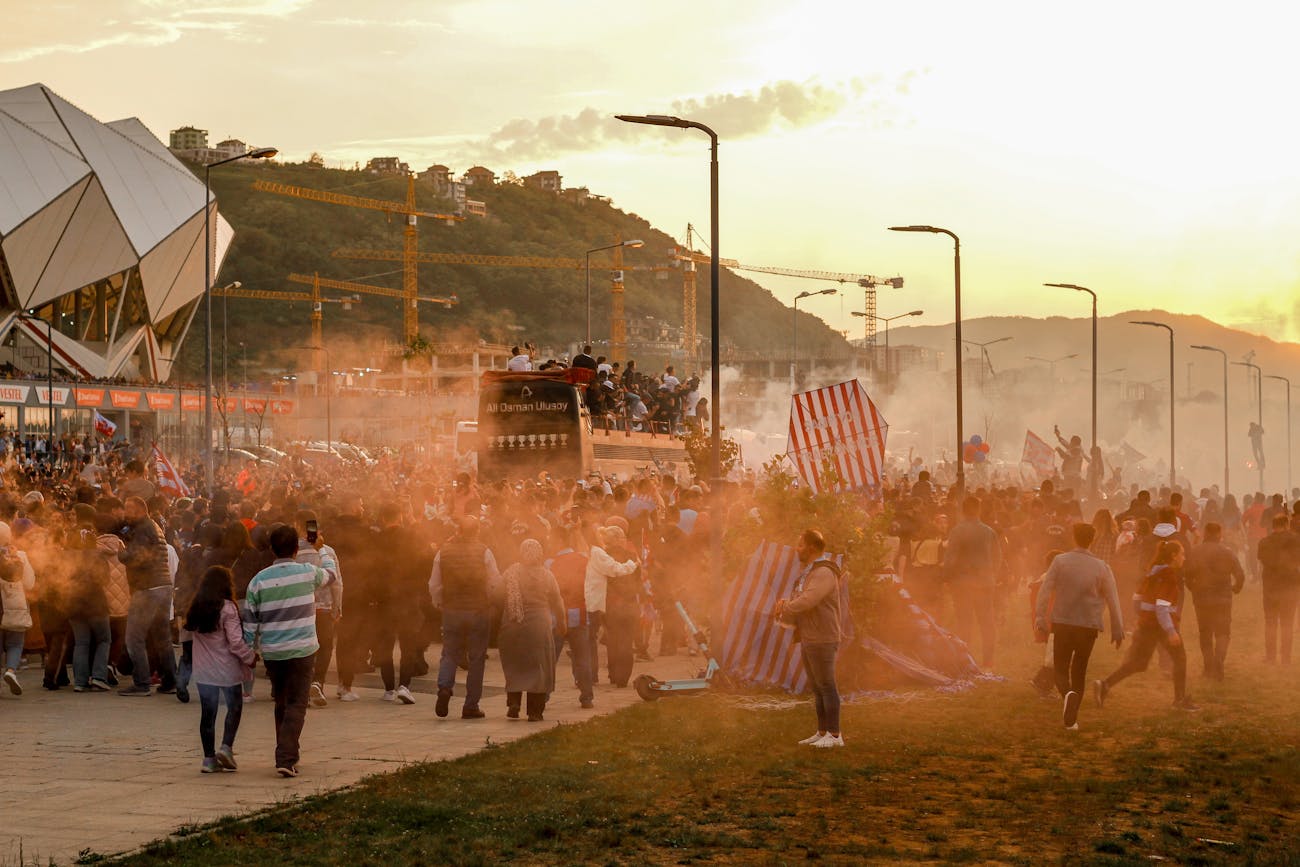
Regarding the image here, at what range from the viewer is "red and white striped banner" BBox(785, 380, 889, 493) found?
21.6 m

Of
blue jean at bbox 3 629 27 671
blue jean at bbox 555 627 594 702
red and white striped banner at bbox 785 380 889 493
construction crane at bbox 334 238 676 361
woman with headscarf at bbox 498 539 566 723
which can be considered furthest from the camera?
construction crane at bbox 334 238 676 361

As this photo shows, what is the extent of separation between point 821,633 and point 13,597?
8261 millimetres

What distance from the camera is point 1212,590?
16.7 metres

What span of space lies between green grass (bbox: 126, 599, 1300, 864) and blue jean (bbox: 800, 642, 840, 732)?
1.05 ft

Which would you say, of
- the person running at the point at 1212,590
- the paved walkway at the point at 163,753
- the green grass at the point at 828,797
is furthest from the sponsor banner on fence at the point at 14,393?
the person running at the point at 1212,590

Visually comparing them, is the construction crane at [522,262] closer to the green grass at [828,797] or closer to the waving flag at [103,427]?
the waving flag at [103,427]

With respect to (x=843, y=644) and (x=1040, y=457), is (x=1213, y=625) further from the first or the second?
(x=1040, y=457)

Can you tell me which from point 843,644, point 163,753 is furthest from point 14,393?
point 163,753

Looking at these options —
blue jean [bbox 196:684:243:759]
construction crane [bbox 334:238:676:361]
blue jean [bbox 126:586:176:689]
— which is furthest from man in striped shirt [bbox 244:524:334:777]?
construction crane [bbox 334:238:676:361]

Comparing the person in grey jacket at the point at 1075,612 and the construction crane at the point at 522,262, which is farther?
the construction crane at the point at 522,262

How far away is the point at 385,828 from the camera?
30.5ft

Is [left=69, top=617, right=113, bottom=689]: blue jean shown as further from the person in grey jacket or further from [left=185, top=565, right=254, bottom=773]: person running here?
the person in grey jacket

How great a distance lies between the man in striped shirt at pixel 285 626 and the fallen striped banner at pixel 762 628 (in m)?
5.28

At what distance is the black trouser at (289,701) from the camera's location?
11.3 meters
